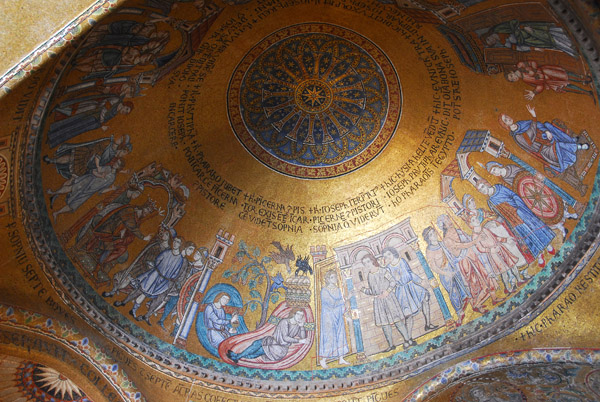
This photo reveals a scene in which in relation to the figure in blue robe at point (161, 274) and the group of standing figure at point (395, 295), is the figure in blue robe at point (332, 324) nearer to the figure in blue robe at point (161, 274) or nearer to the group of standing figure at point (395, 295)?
the group of standing figure at point (395, 295)

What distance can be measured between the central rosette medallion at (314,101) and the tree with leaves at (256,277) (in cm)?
164

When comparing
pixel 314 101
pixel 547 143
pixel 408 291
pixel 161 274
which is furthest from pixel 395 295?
pixel 161 274

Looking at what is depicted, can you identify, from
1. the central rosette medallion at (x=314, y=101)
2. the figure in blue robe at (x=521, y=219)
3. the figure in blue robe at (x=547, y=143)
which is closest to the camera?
the figure in blue robe at (x=547, y=143)

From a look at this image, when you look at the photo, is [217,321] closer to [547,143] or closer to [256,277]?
[256,277]

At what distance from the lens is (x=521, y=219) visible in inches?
360

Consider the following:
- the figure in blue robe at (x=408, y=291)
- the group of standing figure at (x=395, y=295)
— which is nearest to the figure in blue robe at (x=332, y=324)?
the group of standing figure at (x=395, y=295)

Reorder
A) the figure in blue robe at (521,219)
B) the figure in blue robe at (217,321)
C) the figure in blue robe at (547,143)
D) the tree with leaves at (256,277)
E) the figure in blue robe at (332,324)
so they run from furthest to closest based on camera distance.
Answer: the tree with leaves at (256,277) < the figure in blue robe at (332,324) < the figure in blue robe at (217,321) < the figure in blue robe at (521,219) < the figure in blue robe at (547,143)

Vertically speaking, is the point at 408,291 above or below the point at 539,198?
below

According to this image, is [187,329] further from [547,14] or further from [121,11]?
[547,14]

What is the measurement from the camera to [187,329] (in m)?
9.55

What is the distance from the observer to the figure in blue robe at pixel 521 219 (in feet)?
29.2

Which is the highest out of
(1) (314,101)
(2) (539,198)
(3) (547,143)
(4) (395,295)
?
(1) (314,101)

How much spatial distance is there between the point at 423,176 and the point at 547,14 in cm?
358

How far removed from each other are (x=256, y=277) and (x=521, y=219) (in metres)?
4.65
